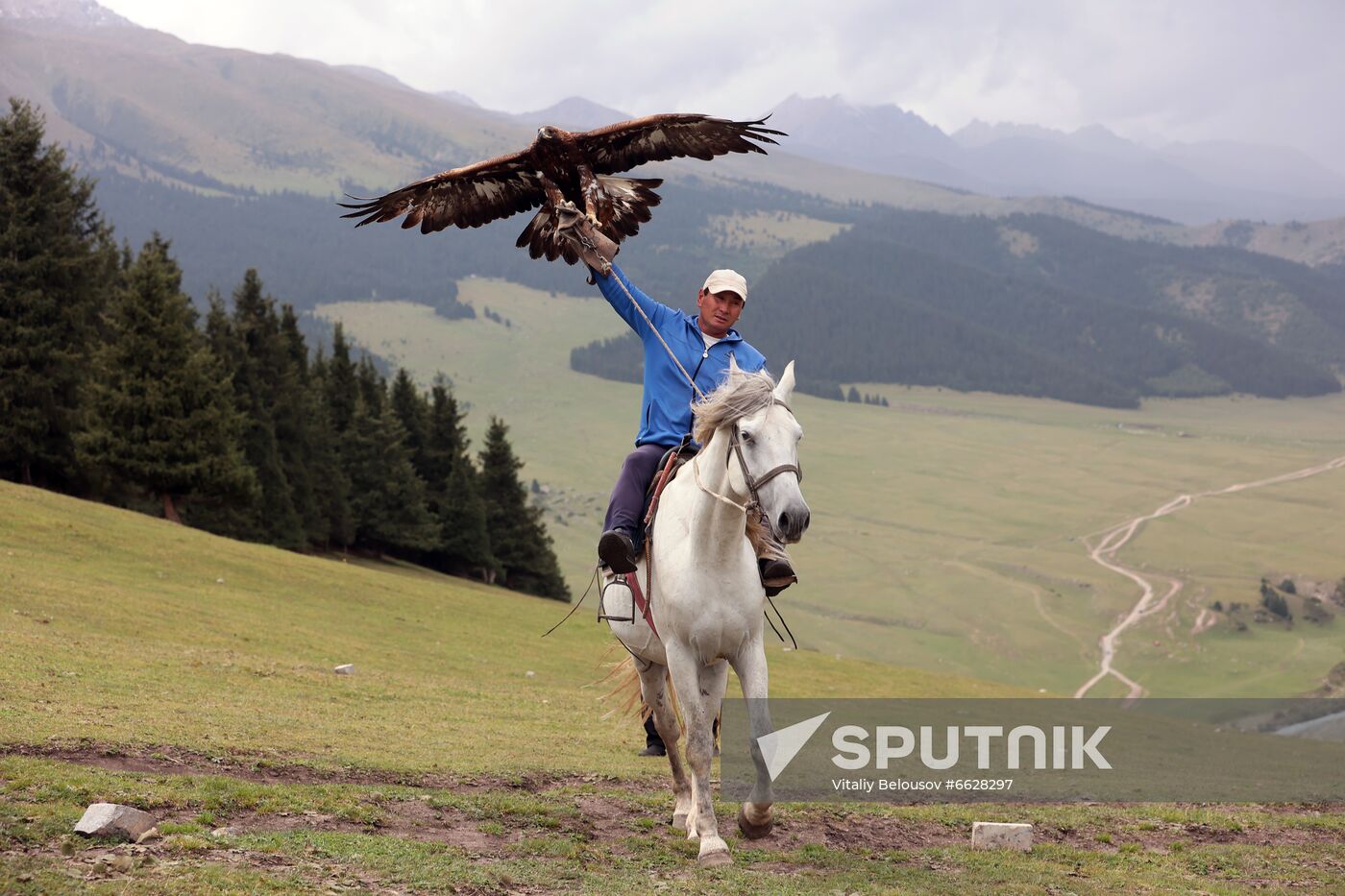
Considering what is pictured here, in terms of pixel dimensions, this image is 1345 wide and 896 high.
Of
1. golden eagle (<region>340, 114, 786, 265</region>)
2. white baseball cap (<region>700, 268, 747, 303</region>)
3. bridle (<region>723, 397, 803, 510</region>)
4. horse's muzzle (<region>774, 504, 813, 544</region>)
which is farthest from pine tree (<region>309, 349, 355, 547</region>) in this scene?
horse's muzzle (<region>774, 504, 813, 544</region>)

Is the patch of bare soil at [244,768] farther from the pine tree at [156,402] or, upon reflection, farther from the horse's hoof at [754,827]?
the pine tree at [156,402]

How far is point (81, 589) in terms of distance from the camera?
25422mm

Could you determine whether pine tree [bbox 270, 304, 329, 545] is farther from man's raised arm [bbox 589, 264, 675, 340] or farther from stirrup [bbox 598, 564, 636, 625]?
man's raised arm [bbox 589, 264, 675, 340]

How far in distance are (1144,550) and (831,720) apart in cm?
14427

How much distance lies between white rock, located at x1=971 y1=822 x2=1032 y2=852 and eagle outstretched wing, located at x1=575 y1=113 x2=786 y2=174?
682 centimetres

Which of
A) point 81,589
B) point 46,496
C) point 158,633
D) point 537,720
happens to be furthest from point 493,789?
point 46,496

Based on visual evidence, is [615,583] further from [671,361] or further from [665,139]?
[665,139]

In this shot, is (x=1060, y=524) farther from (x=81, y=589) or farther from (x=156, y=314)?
(x=81, y=589)

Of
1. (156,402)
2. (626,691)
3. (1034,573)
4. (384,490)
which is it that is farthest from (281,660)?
(1034,573)

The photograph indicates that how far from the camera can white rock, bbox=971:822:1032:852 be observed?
1043 centimetres

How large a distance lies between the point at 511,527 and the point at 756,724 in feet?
190

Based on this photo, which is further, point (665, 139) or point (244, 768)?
point (244, 768)

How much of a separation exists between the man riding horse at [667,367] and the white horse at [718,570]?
14.5 inches

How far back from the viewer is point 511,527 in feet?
216
